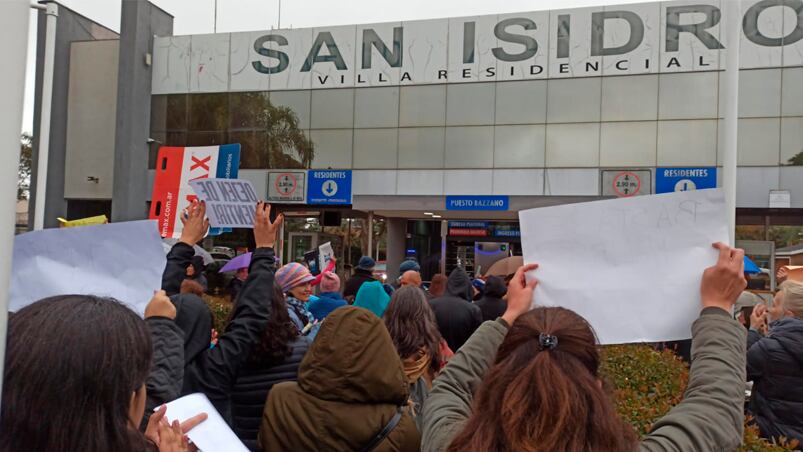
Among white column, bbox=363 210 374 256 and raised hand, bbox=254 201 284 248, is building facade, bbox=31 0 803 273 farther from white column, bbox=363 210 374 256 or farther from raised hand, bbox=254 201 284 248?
raised hand, bbox=254 201 284 248

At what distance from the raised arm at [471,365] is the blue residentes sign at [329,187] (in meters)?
20.6

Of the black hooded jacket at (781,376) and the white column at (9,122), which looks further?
the black hooded jacket at (781,376)

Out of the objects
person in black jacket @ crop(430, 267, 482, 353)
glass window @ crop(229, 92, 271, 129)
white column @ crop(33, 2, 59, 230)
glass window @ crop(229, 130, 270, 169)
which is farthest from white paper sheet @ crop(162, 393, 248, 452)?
A: glass window @ crop(229, 92, 271, 129)

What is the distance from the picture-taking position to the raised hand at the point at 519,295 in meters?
2.23

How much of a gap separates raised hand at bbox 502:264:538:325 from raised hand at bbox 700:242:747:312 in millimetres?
532

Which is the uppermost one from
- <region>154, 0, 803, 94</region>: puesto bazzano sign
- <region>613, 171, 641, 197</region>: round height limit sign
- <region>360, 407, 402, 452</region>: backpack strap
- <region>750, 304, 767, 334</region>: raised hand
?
<region>154, 0, 803, 94</region>: puesto bazzano sign

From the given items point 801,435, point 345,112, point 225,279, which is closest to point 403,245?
point 345,112

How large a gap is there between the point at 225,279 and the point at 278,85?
31.0 feet

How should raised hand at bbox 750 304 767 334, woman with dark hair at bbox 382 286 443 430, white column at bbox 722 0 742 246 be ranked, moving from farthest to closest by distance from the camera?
1. white column at bbox 722 0 742 246
2. raised hand at bbox 750 304 767 334
3. woman with dark hair at bbox 382 286 443 430

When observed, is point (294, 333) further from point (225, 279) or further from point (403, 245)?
point (403, 245)

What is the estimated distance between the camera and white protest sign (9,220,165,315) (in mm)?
2848

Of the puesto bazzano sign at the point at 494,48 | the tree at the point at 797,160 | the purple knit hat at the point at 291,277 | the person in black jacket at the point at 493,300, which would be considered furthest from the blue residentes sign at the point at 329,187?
the purple knit hat at the point at 291,277

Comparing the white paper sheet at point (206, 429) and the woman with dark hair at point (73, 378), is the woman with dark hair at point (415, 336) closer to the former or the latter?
the white paper sheet at point (206, 429)

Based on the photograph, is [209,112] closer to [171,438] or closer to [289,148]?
[289,148]
